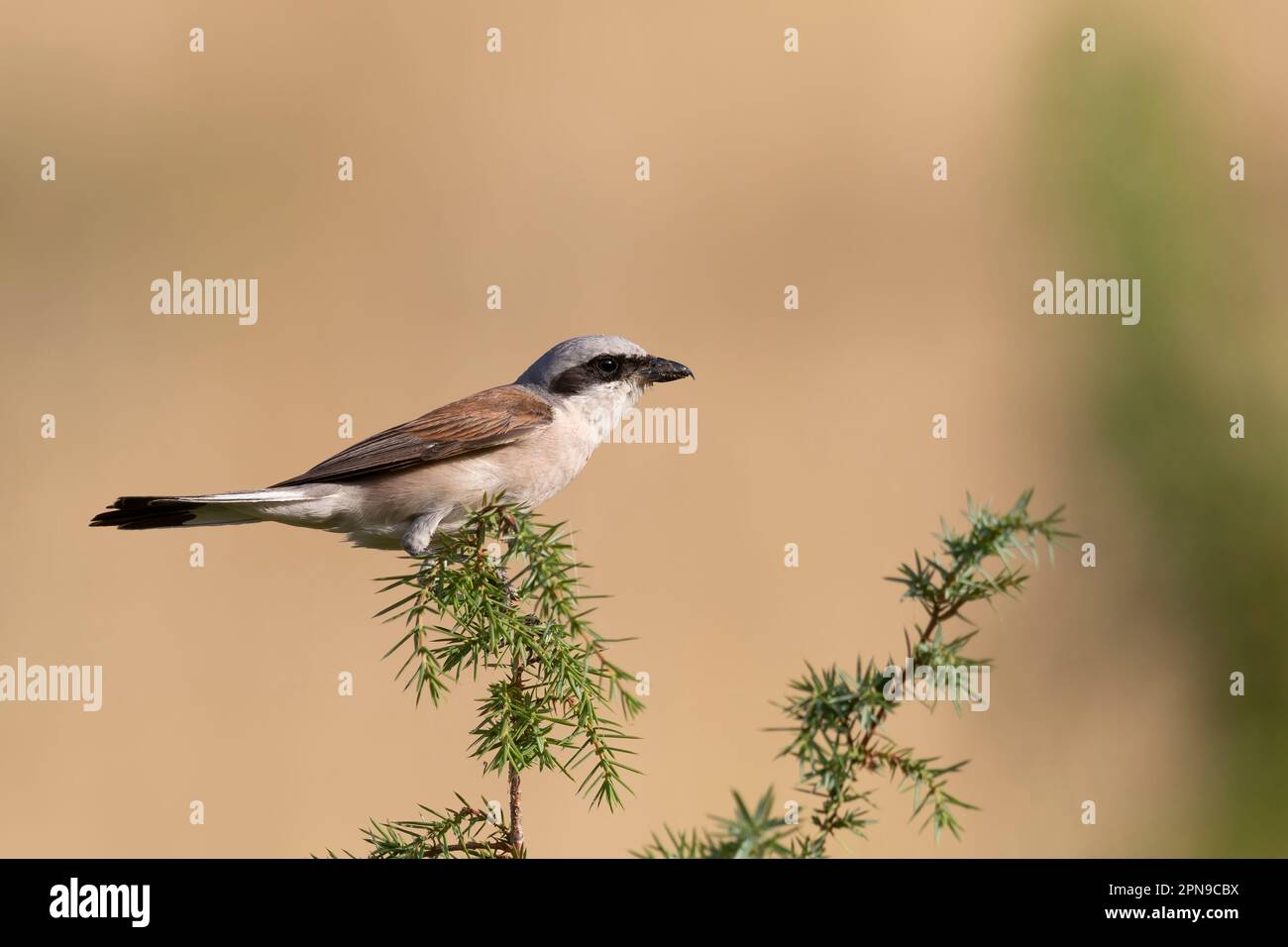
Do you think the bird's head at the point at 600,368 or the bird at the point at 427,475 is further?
the bird's head at the point at 600,368

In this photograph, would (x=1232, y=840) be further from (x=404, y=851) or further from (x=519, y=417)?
(x=404, y=851)

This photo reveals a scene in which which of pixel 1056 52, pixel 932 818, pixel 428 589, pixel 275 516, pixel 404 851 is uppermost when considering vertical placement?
pixel 1056 52

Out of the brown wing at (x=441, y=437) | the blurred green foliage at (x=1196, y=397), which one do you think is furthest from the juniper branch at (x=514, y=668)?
the blurred green foliage at (x=1196, y=397)

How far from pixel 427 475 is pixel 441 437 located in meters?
0.16

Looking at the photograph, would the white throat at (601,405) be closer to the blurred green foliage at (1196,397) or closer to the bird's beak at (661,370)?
the bird's beak at (661,370)

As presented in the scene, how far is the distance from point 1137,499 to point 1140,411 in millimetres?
479

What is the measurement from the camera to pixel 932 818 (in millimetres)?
1485

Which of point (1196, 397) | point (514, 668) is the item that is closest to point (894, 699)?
point (514, 668)

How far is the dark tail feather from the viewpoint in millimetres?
3252

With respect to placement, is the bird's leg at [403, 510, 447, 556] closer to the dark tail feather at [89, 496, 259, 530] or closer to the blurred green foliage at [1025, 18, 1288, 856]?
the dark tail feather at [89, 496, 259, 530]

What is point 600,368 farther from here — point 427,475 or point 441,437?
point 427,475

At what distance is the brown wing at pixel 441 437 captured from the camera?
12.2 feet

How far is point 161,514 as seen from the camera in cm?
342
